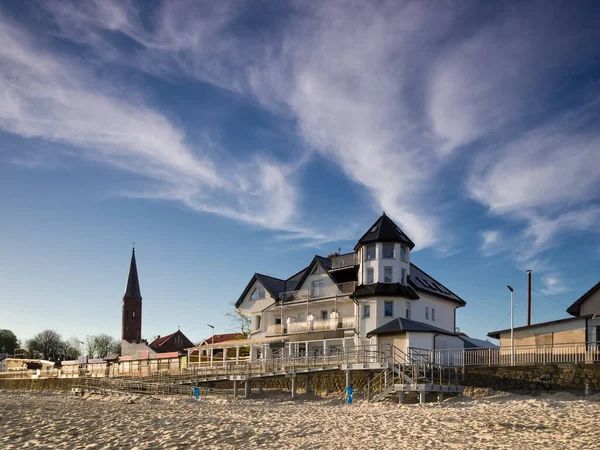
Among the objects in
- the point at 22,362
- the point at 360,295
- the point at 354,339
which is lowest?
the point at 22,362

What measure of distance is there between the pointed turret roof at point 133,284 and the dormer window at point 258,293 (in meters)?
57.5

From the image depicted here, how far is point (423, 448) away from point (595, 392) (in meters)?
15.1

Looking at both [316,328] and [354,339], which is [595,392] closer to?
[354,339]

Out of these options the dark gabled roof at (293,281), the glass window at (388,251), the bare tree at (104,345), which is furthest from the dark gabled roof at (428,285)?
the bare tree at (104,345)

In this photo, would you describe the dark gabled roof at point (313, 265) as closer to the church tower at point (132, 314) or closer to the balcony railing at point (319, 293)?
the balcony railing at point (319, 293)

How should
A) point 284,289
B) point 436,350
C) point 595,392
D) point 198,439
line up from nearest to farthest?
1. point 198,439
2. point 595,392
3. point 436,350
4. point 284,289

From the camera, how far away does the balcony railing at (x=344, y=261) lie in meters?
42.2

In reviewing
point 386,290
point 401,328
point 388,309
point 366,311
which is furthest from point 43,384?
point 401,328

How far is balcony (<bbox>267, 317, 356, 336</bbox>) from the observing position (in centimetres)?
3925

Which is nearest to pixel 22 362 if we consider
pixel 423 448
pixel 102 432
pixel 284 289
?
pixel 284 289

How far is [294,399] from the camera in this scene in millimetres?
32500

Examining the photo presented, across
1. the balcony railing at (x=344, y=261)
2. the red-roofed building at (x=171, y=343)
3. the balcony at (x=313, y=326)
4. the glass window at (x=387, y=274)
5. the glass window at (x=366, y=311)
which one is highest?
the balcony railing at (x=344, y=261)

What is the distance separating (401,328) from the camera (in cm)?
3325

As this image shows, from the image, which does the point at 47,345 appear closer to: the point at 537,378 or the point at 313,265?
the point at 313,265
